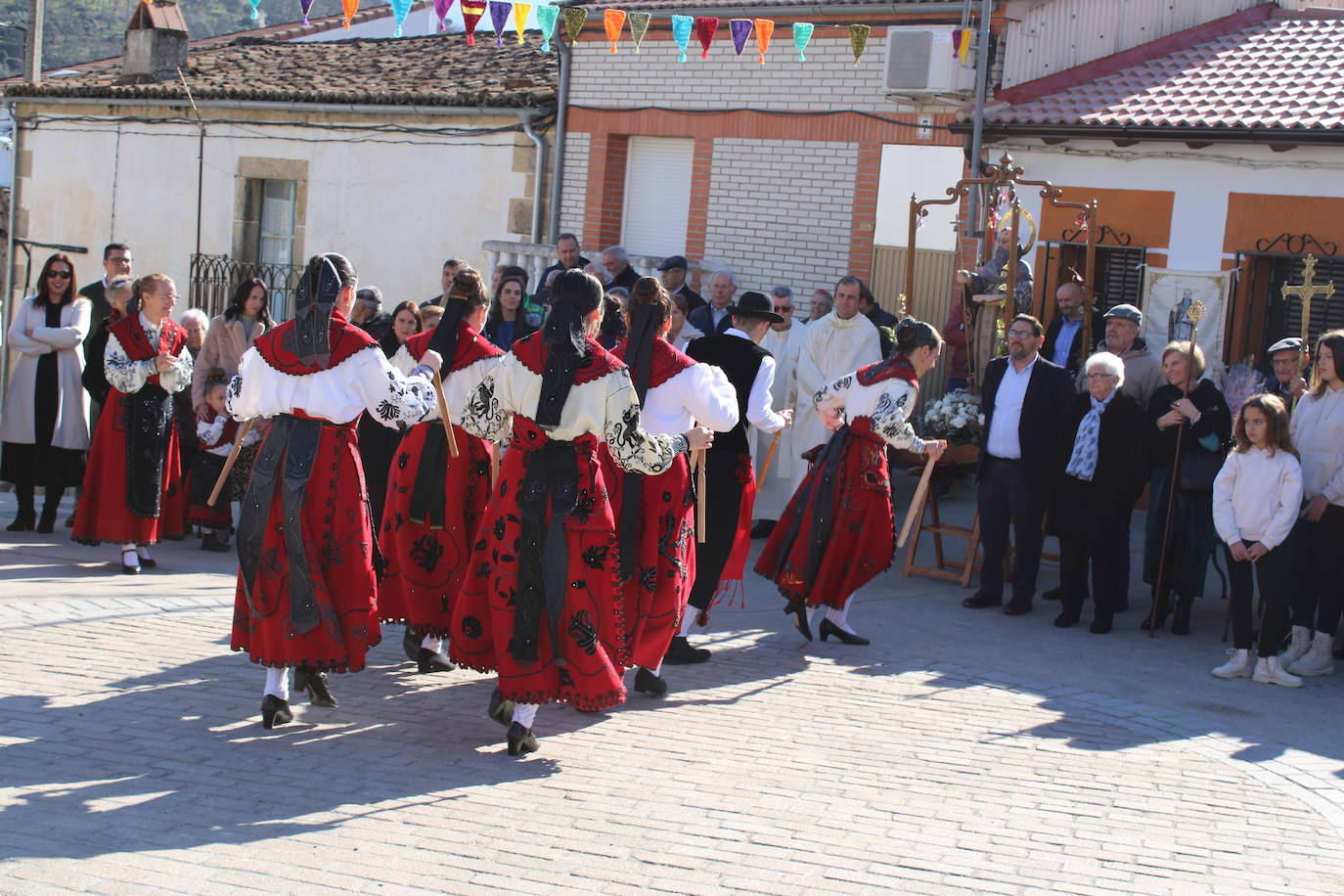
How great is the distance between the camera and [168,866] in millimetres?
4500

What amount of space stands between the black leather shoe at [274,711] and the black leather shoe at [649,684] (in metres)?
1.62

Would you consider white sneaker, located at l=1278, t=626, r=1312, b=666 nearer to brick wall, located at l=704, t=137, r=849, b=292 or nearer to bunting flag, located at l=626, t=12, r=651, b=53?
brick wall, located at l=704, t=137, r=849, b=292

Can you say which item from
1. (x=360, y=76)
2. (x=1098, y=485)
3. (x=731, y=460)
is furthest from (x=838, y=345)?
(x=360, y=76)

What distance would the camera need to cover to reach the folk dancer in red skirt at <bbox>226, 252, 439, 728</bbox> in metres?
5.91

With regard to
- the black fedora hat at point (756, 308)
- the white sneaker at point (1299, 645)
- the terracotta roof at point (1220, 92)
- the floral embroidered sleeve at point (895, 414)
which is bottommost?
the white sneaker at point (1299, 645)

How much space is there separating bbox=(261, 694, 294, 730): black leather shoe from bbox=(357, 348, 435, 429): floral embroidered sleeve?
1.18 metres

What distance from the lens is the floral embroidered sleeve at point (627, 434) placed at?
5.77 m

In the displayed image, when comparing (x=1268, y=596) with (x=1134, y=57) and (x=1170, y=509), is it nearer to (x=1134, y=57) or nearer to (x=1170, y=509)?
(x=1170, y=509)

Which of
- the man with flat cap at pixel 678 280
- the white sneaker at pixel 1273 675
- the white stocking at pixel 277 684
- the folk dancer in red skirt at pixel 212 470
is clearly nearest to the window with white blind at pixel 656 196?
the man with flat cap at pixel 678 280

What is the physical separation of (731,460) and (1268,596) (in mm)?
2875

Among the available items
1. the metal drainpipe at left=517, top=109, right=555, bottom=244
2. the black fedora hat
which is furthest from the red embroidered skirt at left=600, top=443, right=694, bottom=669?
the metal drainpipe at left=517, top=109, right=555, bottom=244

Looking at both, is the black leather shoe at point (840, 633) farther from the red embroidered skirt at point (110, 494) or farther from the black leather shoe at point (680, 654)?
the red embroidered skirt at point (110, 494)

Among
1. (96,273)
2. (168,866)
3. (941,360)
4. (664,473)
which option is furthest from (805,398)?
(96,273)

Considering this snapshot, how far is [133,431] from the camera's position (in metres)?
9.09
